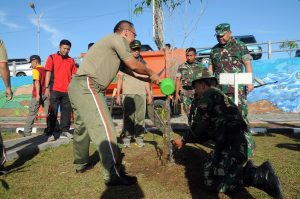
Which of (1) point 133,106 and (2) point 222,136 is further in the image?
(1) point 133,106

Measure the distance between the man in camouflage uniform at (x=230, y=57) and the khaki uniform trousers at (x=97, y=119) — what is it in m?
2.48

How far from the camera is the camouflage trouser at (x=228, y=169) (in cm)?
346

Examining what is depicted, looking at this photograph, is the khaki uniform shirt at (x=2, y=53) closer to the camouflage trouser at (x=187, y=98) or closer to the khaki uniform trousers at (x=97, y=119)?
the khaki uniform trousers at (x=97, y=119)

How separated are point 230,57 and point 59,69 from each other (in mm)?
3653

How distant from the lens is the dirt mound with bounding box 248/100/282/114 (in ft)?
46.2

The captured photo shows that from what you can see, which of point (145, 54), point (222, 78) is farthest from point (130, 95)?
point (145, 54)

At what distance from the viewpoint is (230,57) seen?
18.4 ft

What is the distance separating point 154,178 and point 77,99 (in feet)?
4.35

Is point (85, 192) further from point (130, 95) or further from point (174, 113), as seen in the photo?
point (174, 113)

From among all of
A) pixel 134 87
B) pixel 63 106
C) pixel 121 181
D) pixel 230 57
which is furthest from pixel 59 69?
pixel 121 181

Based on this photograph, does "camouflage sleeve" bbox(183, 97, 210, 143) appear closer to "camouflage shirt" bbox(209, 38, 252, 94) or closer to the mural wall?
"camouflage shirt" bbox(209, 38, 252, 94)

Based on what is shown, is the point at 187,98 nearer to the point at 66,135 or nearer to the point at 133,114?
the point at 133,114

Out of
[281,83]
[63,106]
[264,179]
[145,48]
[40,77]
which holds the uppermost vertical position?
[145,48]

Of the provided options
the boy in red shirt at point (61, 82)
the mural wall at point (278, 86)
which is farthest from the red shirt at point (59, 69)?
the mural wall at point (278, 86)
